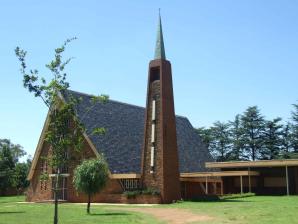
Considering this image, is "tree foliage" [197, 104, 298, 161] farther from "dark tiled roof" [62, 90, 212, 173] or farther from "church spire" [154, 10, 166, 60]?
"church spire" [154, 10, 166, 60]

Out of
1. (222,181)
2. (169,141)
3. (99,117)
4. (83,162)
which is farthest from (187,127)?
(83,162)

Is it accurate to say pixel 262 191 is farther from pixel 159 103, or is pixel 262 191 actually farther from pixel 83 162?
pixel 83 162

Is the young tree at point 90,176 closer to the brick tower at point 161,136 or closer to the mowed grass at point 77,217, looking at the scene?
the mowed grass at point 77,217

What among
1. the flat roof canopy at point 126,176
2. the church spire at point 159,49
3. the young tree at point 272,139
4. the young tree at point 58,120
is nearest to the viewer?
the young tree at point 58,120

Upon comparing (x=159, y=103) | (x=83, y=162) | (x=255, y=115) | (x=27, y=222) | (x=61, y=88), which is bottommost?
(x=27, y=222)

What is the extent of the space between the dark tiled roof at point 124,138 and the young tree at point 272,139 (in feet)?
65.3

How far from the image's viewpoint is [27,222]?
18672mm

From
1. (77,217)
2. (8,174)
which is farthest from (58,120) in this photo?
(8,174)

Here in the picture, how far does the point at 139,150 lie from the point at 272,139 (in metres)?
34.1

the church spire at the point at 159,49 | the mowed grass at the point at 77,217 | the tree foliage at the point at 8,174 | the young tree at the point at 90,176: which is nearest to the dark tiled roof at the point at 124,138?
the church spire at the point at 159,49

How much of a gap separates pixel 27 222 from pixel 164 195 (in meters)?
14.8

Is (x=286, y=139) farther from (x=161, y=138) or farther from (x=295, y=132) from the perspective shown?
(x=161, y=138)

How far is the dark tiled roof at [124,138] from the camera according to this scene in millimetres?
37938

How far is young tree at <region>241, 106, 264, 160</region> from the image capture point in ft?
229
